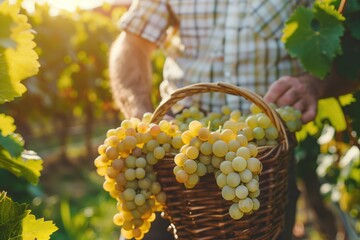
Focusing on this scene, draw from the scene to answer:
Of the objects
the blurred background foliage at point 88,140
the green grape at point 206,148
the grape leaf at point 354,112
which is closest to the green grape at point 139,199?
the green grape at point 206,148

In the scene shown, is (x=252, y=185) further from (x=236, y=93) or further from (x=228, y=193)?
(x=236, y=93)

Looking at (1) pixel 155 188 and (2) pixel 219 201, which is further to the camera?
(1) pixel 155 188

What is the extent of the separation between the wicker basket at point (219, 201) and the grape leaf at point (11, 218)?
1.34 ft

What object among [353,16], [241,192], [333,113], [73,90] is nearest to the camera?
[241,192]

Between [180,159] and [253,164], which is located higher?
[180,159]

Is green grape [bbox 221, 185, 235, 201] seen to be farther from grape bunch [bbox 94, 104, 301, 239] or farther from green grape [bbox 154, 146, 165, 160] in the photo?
green grape [bbox 154, 146, 165, 160]

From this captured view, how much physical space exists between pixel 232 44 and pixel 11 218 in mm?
1137

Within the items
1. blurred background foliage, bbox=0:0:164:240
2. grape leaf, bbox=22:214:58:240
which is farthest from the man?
blurred background foliage, bbox=0:0:164:240

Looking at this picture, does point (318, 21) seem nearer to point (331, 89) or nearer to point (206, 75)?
point (331, 89)

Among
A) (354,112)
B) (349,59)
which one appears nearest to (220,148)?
(349,59)

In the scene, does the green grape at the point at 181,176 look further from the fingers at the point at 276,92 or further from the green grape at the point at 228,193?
the fingers at the point at 276,92

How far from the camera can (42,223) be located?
107 centimetres

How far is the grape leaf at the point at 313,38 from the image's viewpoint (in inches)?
68.4

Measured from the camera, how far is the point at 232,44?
1.96 m
